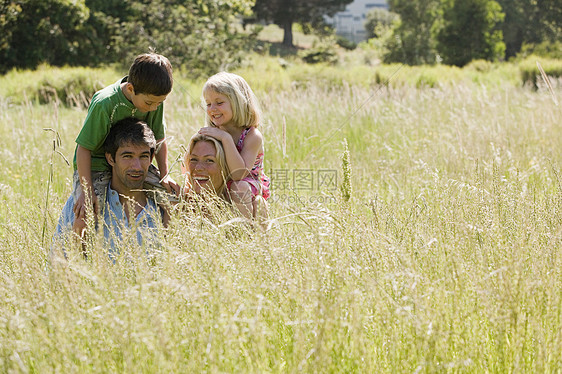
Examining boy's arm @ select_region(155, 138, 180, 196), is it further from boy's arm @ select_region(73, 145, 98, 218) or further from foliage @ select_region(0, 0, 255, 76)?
foliage @ select_region(0, 0, 255, 76)

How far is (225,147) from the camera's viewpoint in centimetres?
354

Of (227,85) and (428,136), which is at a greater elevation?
(227,85)

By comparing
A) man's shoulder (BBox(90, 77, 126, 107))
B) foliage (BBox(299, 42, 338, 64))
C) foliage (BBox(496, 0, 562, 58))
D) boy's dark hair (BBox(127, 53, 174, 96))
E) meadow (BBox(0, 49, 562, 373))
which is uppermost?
foliage (BBox(496, 0, 562, 58))

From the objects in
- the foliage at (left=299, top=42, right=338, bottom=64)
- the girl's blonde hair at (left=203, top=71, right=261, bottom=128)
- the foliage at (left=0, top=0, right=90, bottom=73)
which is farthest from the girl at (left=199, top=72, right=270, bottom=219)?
the foliage at (left=299, top=42, right=338, bottom=64)

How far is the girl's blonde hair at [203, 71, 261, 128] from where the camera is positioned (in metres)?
3.62

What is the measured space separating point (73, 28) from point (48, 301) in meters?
19.4

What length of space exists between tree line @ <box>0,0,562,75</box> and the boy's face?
8752 millimetres

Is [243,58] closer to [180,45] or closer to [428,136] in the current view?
[180,45]

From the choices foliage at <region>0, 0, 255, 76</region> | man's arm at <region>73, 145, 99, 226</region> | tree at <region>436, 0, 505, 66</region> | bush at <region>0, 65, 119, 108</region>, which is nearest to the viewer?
man's arm at <region>73, 145, 99, 226</region>

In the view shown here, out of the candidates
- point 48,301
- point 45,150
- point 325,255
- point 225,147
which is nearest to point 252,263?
point 325,255

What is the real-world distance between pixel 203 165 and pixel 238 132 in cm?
37

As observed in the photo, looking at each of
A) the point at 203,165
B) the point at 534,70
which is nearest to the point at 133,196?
the point at 203,165

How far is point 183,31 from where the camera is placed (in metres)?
15.6

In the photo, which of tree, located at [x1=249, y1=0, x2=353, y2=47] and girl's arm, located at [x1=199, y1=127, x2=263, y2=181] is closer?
girl's arm, located at [x1=199, y1=127, x2=263, y2=181]
